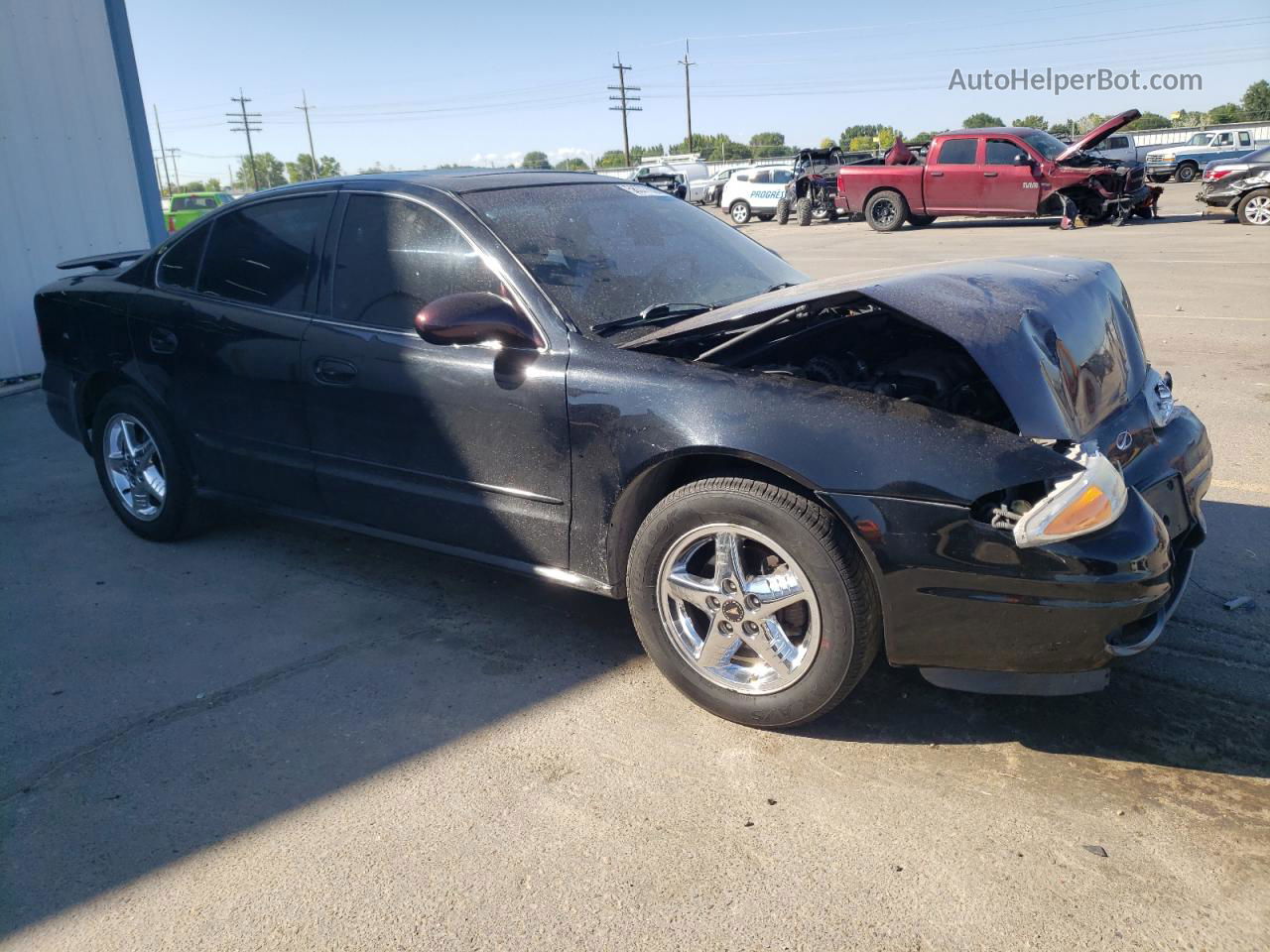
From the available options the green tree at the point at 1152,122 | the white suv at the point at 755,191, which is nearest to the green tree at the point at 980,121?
the green tree at the point at 1152,122

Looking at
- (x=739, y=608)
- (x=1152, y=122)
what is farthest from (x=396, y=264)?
(x=1152, y=122)

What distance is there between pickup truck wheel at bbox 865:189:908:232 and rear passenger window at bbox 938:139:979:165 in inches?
50.6

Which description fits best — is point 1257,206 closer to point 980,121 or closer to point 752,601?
point 752,601

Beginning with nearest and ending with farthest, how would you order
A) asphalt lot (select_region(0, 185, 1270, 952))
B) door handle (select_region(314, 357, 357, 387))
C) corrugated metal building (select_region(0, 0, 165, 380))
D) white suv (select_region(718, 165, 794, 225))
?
asphalt lot (select_region(0, 185, 1270, 952)) → door handle (select_region(314, 357, 357, 387)) → corrugated metal building (select_region(0, 0, 165, 380)) → white suv (select_region(718, 165, 794, 225))

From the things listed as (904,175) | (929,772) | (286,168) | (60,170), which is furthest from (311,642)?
(286,168)

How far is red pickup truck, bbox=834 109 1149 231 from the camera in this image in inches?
737

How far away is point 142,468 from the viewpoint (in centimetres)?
484

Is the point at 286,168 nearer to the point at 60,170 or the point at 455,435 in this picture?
the point at 60,170

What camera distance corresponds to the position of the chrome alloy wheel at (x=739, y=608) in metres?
2.88

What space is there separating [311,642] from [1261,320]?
28.2 feet

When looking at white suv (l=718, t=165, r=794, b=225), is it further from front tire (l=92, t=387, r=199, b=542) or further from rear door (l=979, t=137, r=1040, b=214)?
front tire (l=92, t=387, r=199, b=542)

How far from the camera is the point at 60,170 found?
9453 millimetres

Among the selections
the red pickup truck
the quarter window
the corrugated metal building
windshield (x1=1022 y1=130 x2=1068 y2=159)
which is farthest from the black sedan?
windshield (x1=1022 y1=130 x2=1068 y2=159)

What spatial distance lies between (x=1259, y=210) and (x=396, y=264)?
61.0 feet
